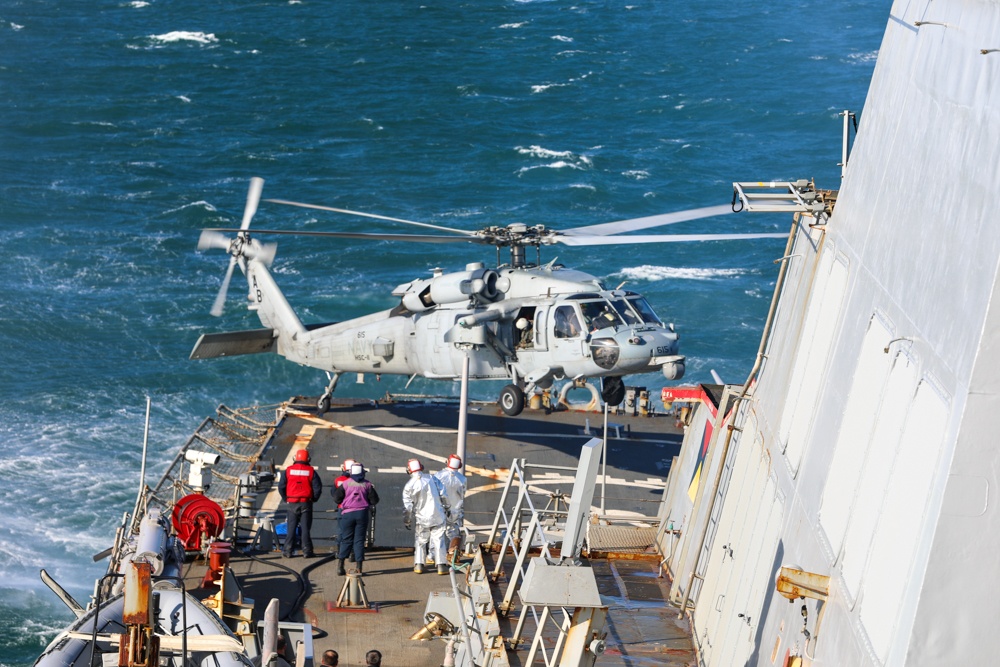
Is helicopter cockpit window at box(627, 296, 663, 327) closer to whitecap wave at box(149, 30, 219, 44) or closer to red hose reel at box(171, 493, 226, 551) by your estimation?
red hose reel at box(171, 493, 226, 551)

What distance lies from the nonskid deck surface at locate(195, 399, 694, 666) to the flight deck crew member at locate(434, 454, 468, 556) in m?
0.64

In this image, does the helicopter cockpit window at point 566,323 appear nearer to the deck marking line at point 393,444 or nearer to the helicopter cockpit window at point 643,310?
the helicopter cockpit window at point 643,310

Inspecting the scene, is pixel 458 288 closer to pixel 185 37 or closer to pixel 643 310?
pixel 643 310

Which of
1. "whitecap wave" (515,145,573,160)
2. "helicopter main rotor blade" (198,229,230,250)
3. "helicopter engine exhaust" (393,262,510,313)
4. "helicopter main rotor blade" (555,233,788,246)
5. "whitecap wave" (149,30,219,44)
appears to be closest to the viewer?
"helicopter main rotor blade" (555,233,788,246)

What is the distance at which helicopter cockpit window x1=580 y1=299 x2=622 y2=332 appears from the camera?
75.2ft

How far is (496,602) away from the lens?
12.7 m

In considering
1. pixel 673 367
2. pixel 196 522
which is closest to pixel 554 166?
pixel 673 367

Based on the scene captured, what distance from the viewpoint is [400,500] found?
75.4 feet

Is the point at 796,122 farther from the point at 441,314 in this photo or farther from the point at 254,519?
the point at 254,519

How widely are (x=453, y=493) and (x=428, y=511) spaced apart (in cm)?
39

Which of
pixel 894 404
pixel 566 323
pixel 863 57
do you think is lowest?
pixel 894 404

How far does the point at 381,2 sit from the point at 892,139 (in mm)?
90616

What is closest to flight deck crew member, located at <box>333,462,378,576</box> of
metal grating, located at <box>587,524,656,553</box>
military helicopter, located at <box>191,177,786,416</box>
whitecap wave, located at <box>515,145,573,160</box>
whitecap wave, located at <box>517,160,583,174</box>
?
metal grating, located at <box>587,524,656,553</box>

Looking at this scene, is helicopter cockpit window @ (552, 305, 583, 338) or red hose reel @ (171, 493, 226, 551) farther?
helicopter cockpit window @ (552, 305, 583, 338)
